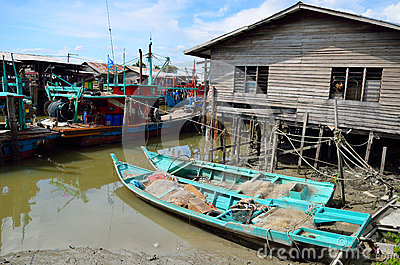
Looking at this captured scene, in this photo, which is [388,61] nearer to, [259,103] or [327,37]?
[327,37]

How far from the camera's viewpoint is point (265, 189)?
8703 mm

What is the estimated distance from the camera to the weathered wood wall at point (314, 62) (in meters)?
9.25

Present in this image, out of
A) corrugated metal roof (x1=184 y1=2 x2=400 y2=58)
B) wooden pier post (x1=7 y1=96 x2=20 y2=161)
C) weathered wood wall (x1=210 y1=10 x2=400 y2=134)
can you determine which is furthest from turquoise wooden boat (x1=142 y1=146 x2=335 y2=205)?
wooden pier post (x1=7 y1=96 x2=20 y2=161)

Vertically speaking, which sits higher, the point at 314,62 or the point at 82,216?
the point at 314,62

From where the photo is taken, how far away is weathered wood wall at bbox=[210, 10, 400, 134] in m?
9.25

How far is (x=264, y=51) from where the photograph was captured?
451 inches

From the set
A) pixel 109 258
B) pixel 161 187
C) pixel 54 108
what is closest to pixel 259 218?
pixel 161 187

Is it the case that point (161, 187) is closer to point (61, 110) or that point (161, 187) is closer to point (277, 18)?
point (277, 18)

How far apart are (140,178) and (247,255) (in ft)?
16.4

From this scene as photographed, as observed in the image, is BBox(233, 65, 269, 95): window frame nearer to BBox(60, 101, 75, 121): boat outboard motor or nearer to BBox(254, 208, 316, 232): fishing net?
BBox(254, 208, 316, 232): fishing net

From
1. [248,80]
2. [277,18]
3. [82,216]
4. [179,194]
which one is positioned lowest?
[82,216]

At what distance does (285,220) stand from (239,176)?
12.1 feet

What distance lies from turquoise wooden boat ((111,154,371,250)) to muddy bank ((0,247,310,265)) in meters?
0.64

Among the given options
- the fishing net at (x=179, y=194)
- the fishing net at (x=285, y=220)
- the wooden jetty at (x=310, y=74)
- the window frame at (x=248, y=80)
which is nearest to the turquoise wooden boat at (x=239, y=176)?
the fishing net at (x=285, y=220)
